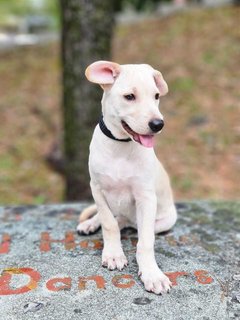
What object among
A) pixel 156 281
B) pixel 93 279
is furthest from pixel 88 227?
pixel 156 281

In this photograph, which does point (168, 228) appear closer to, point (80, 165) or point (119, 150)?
point (119, 150)

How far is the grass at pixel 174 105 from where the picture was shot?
18.8 ft

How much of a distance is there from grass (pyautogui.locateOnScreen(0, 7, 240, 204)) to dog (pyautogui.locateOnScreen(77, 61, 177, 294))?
289cm

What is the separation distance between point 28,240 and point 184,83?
530cm

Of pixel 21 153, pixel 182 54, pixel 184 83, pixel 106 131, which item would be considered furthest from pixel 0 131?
pixel 106 131

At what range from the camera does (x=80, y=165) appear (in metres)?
4.45

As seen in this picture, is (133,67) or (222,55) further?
(222,55)

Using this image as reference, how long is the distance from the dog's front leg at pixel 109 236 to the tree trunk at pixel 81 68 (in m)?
1.92

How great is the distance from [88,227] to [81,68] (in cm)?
186

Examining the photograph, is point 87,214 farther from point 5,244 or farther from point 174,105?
point 174,105

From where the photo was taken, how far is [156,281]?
2211 millimetres

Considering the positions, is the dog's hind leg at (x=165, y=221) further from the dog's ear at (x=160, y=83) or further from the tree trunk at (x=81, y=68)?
the tree trunk at (x=81, y=68)

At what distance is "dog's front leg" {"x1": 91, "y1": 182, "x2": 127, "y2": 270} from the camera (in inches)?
95.6

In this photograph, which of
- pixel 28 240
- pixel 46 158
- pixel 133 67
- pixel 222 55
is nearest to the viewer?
pixel 133 67
